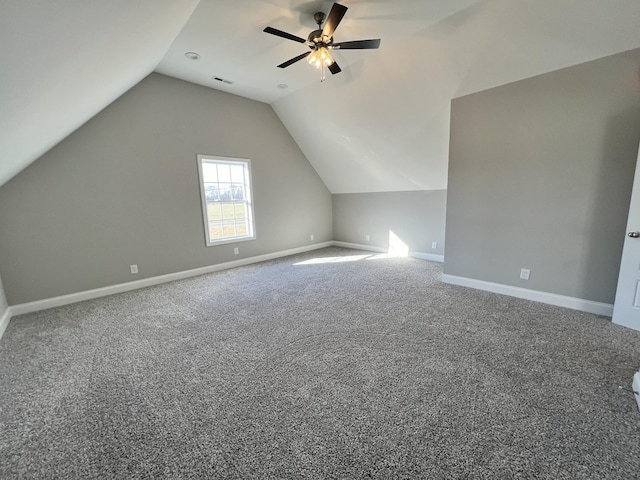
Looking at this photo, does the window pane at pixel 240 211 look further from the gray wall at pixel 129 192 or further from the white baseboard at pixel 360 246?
the white baseboard at pixel 360 246

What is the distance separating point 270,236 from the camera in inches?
204

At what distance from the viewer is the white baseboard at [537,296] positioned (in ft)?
8.39

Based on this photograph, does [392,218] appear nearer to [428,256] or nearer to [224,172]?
[428,256]

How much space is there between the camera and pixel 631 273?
2.25 m

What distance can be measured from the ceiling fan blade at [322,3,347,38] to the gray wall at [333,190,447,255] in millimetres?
3317

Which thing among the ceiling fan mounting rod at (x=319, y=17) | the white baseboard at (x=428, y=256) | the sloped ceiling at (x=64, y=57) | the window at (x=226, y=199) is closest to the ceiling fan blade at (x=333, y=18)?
the ceiling fan mounting rod at (x=319, y=17)

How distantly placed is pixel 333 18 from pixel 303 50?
1.05m

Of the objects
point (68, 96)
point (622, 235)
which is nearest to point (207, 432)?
point (68, 96)

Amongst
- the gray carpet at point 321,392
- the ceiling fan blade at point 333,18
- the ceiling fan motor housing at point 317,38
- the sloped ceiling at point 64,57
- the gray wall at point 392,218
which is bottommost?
the gray carpet at point 321,392

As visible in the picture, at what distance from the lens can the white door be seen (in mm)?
2195

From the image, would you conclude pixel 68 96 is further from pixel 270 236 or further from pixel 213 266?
pixel 270 236

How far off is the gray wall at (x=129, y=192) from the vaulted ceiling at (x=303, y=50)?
12.0 inches

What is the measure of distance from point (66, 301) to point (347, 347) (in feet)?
11.5

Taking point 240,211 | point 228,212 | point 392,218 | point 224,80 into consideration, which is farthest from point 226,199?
point 392,218
